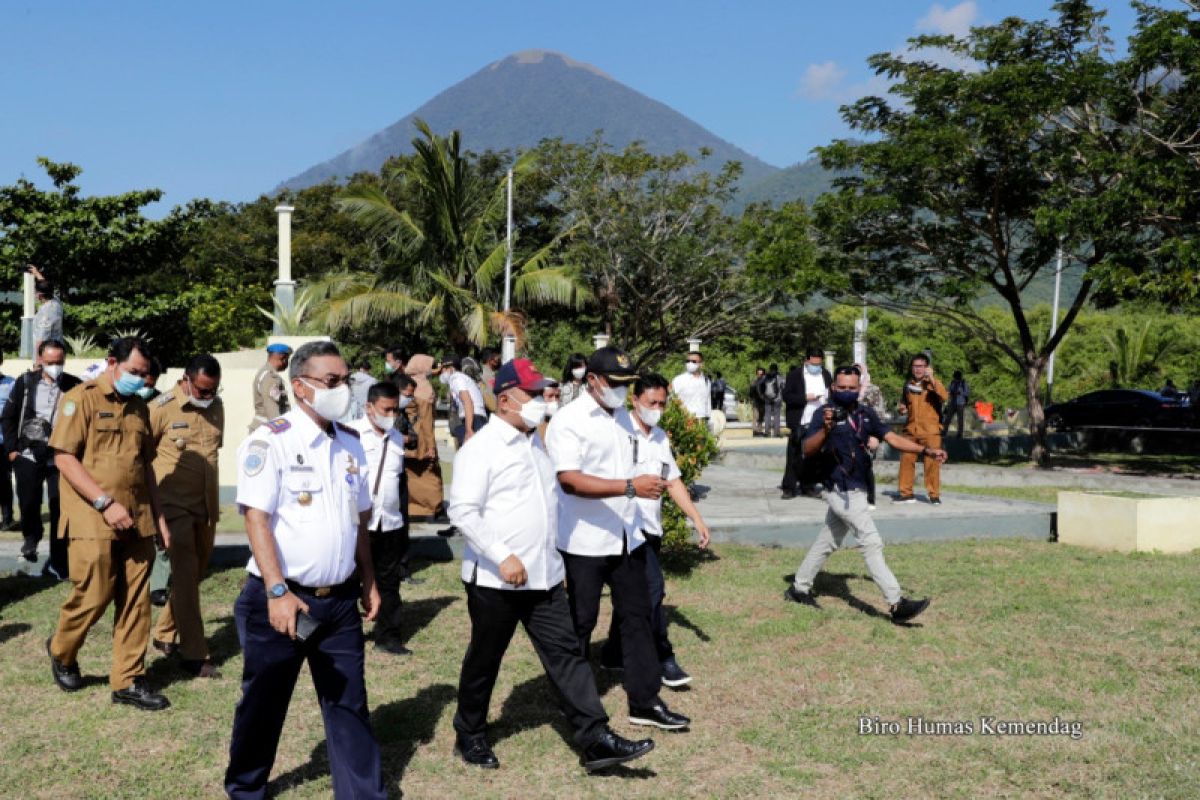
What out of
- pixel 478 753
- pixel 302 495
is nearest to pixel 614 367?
pixel 302 495

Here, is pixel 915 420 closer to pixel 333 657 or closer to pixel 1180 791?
pixel 1180 791

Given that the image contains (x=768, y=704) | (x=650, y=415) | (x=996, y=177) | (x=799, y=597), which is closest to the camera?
(x=768, y=704)

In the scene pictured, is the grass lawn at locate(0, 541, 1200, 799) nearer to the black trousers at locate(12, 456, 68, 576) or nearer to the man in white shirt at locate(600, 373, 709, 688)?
the man in white shirt at locate(600, 373, 709, 688)

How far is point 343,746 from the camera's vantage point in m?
4.15

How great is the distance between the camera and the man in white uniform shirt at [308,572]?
406 cm

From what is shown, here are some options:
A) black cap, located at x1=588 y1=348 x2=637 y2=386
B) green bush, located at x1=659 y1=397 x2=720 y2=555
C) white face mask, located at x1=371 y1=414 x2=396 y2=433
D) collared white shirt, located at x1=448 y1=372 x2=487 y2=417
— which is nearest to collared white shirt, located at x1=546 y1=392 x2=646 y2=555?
black cap, located at x1=588 y1=348 x2=637 y2=386

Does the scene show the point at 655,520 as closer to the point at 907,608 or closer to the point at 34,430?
the point at 907,608

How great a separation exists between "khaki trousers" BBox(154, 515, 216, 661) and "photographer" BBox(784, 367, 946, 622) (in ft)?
12.8

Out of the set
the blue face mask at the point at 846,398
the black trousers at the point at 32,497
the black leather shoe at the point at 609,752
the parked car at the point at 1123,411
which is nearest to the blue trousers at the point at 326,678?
the black leather shoe at the point at 609,752

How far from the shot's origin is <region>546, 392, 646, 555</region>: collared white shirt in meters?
5.27

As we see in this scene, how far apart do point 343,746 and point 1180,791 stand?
3.47 meters

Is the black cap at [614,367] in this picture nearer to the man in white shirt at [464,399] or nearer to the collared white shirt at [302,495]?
the collared white shirt at [302,495]

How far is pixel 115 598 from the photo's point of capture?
5.66 meters

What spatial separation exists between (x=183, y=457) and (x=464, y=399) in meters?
4.01
